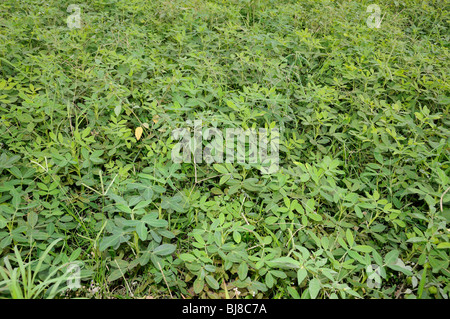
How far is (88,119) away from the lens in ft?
8.57

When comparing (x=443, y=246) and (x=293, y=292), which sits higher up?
(x=443, y=246)

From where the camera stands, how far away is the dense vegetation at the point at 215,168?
5.71 feet

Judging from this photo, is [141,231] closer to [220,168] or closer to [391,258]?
[220,168]

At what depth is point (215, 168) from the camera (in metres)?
2.11

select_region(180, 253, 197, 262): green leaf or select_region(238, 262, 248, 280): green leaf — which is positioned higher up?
select_region(180, 253, 197, 262): green leaf

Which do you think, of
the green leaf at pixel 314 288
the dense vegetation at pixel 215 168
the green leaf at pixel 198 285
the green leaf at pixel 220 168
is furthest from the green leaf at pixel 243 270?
the green leaf at pixel 220 168

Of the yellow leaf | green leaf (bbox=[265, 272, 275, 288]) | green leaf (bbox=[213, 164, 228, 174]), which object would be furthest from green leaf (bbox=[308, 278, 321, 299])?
the yellow leaf

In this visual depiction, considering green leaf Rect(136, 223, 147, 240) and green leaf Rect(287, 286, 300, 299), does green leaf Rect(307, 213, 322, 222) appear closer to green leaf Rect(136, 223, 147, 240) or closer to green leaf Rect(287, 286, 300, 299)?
green leaf Rect(287, 286, 300, 299)

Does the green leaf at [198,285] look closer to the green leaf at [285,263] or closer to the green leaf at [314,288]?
the green leaf at [285,263]

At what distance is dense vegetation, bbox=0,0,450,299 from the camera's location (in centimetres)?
174

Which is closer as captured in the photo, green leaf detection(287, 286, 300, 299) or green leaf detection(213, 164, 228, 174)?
green leaf detection(287, 286, 300, 299)

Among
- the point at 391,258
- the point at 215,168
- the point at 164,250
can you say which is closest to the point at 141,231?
the point at 164,250

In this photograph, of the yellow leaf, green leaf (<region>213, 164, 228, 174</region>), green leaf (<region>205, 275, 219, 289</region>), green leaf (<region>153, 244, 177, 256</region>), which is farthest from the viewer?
the yellow leaf

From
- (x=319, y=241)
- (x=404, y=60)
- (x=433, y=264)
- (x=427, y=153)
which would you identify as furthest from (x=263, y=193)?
(x=404, y=60)
